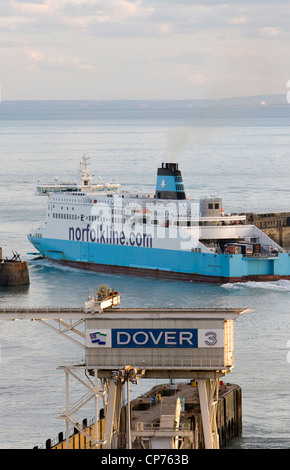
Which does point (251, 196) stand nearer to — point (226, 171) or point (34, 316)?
point (226, 171)

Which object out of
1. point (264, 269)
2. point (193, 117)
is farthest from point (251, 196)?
point (264, 269)

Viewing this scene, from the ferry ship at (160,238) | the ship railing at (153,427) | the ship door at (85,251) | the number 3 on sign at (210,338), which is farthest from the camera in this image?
the ship door at (85,251)

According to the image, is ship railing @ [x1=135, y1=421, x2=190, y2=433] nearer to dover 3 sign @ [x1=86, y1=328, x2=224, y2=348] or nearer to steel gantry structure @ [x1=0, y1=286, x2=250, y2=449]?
steel gantry structure @ [x1=0, y1=286, x2=250, y2=449]

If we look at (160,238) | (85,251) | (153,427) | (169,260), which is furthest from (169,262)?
(153,427)

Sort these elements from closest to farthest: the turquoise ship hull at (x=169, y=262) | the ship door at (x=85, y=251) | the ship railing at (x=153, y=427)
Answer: the ship railing at (x=153, y=427), the turquoise ship hull at (x=169, y=262), the ship door at (x=85, y=251)

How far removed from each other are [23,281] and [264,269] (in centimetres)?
991

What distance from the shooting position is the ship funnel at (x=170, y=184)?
6291cm

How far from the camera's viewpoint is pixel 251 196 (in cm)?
9238

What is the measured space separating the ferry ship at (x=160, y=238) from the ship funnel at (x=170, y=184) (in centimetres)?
5

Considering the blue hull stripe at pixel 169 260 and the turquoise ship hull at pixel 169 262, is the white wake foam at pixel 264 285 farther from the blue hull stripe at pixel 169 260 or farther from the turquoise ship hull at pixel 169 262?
the blue hull stripe at pixel 169 260

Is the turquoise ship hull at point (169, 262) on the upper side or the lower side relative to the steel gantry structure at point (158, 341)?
upper

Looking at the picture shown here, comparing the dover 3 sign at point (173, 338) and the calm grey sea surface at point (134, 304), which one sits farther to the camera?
the calm grey sea surface at point (134, 304)

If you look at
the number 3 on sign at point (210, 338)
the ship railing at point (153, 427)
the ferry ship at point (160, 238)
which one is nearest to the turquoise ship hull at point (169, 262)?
the ferry ship at point (160, 238)

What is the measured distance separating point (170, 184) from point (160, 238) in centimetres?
472
